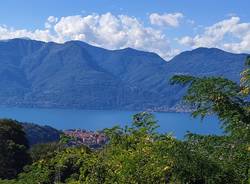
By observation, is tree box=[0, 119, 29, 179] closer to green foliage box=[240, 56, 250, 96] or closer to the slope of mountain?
green foliage box=[240, 56, 250, 96]

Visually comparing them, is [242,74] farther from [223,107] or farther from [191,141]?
[191,141]

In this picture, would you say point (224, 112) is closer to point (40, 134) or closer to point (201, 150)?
point (201, 150)

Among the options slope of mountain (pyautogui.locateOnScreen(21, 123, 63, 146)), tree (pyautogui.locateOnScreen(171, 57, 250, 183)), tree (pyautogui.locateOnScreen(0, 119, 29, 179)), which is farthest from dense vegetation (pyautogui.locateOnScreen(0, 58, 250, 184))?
slope of mountain (pyautogui.locateOnScreen(21, 123, 63, 146))

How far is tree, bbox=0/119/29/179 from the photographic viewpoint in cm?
3531

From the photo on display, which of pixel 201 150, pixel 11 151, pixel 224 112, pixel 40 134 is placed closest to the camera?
pixel 201 150


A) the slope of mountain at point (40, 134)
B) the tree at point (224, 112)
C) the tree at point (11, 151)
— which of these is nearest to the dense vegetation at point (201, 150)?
the tree at point (224, 112)

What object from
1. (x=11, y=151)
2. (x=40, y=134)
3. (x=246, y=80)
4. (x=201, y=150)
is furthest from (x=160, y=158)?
(x=40, y=134)

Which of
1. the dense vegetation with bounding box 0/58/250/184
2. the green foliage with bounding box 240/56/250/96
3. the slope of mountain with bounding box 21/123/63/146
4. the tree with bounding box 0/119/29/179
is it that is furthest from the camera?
the slope of mountain with bounding box 21/123/63/146

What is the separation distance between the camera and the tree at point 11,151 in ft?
116

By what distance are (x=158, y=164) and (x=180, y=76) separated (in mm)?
1007

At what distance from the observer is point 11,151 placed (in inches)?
1463

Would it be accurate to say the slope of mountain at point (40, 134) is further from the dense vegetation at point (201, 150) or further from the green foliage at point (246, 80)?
the green foliage at point (246, 80)

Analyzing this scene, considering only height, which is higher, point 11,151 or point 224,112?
point 224,112

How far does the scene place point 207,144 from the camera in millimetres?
5453
